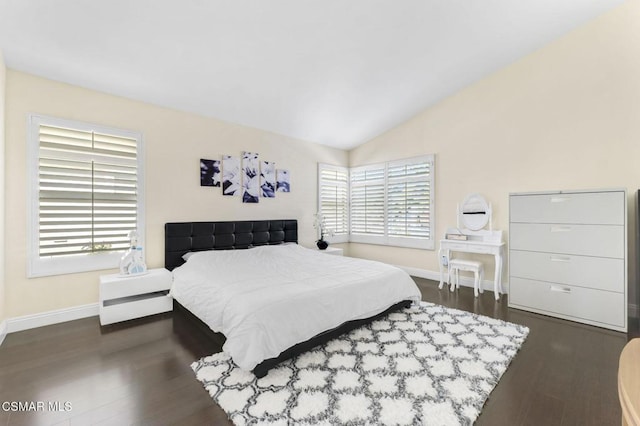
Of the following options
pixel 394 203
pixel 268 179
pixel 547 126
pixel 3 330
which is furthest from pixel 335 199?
pixel 3 330

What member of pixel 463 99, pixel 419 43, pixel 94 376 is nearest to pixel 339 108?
pixel 419 43

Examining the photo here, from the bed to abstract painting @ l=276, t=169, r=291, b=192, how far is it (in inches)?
45.4

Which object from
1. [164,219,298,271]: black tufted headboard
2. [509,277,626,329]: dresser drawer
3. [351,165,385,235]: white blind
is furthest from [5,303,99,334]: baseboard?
[509,277,626,329]: dresser drawer

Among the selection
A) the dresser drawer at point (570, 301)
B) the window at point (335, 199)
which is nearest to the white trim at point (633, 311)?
the dresser drawer at point (570, 301)

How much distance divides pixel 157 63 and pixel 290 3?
1513 mm

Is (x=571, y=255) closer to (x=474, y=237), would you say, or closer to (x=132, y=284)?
(x=474, y=237)

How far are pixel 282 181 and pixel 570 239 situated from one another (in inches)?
156

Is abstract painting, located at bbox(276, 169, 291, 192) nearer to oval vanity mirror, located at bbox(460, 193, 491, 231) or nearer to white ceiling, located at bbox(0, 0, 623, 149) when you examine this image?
white ceiling, located at bbox(0, 0, 623, 149)

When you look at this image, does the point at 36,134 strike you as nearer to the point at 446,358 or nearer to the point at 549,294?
the point at 446,358

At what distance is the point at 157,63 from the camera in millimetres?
2918

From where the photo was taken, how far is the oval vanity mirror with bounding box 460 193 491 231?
4.13 metres

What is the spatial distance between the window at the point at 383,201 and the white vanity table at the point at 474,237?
1.51 feet

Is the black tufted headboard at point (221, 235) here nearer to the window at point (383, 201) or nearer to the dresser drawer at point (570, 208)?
the window at point (383, 201)

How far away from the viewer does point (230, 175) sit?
4.31m
